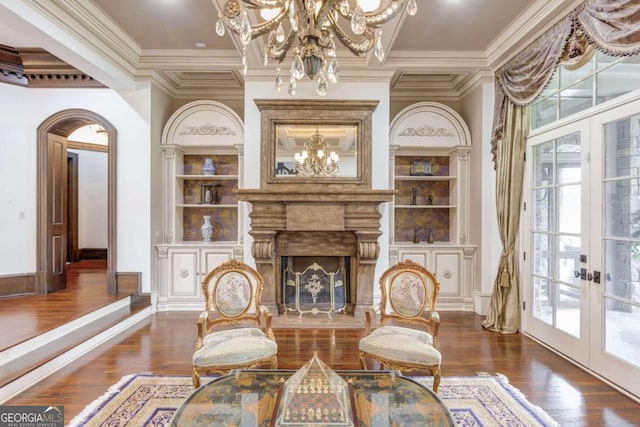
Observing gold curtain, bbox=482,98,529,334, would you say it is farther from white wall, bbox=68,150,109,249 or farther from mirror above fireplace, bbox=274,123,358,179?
white wall, bbox=68,150,109,249

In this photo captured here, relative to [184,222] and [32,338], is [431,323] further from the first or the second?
[184,222]

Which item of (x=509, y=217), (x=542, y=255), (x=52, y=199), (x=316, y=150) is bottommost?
(x=542, y=255)

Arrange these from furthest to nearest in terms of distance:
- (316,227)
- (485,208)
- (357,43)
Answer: (485,208)
(316,227)
(357,43)

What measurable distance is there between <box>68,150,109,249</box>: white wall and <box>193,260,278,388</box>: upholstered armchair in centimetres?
654

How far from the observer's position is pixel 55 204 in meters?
5.00

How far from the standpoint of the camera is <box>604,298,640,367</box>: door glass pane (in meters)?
2.62

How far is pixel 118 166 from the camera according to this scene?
4.66 meters

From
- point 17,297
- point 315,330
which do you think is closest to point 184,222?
point 17,297

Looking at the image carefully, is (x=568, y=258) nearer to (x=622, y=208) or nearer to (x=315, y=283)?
(x=622, y=208)

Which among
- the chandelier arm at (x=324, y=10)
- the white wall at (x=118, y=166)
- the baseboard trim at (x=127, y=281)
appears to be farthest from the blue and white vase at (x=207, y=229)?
the chandelier arm at (x=324, y=10)

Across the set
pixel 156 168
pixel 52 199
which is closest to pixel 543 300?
pixel 156 168

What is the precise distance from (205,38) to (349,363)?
12.7 ft

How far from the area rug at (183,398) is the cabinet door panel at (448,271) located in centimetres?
199

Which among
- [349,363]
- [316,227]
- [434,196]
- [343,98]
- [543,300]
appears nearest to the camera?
[349,363]
